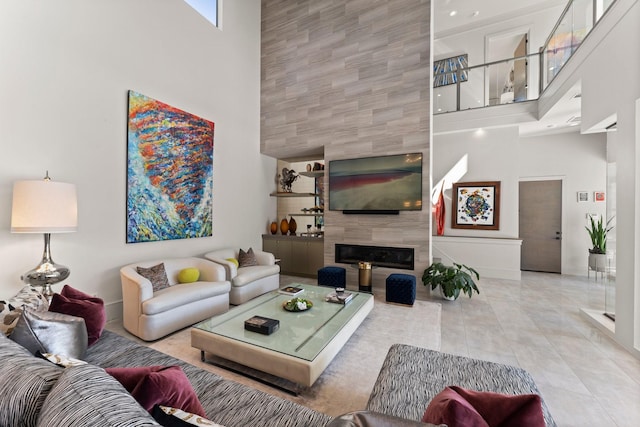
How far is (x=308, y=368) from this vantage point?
174cm

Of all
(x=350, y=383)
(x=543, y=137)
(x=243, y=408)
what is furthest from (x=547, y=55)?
(x=243, y=408)

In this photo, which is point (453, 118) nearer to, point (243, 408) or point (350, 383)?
point (350, 383)

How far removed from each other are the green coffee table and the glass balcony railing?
204 inches

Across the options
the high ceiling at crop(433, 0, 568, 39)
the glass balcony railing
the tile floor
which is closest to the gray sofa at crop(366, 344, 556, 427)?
the tile floor

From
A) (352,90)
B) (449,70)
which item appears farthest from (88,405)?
(449,70)

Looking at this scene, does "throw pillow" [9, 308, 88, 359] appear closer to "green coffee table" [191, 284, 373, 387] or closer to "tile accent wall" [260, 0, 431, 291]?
"green coffee table" [191, 284, 373, 387]

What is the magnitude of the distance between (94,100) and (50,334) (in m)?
2.71

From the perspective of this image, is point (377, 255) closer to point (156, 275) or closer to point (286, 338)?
point (286, 338)

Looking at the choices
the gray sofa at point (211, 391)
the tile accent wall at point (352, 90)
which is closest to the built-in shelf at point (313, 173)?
the tile accent wall at point (352, 90)

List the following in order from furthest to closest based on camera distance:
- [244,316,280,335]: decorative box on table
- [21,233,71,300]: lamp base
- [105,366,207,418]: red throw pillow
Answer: [21,233,71,300]: lamp base, [244,316,280,335]: decorative box on table, [105,366,207,418]: red throw pillow

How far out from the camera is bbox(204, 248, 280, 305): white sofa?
363 cm

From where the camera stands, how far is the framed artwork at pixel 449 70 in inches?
234

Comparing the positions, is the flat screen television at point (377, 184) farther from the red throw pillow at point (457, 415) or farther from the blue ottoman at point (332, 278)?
the red throw pillow at point (457, 415)

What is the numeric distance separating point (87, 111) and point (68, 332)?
2.57 meters
